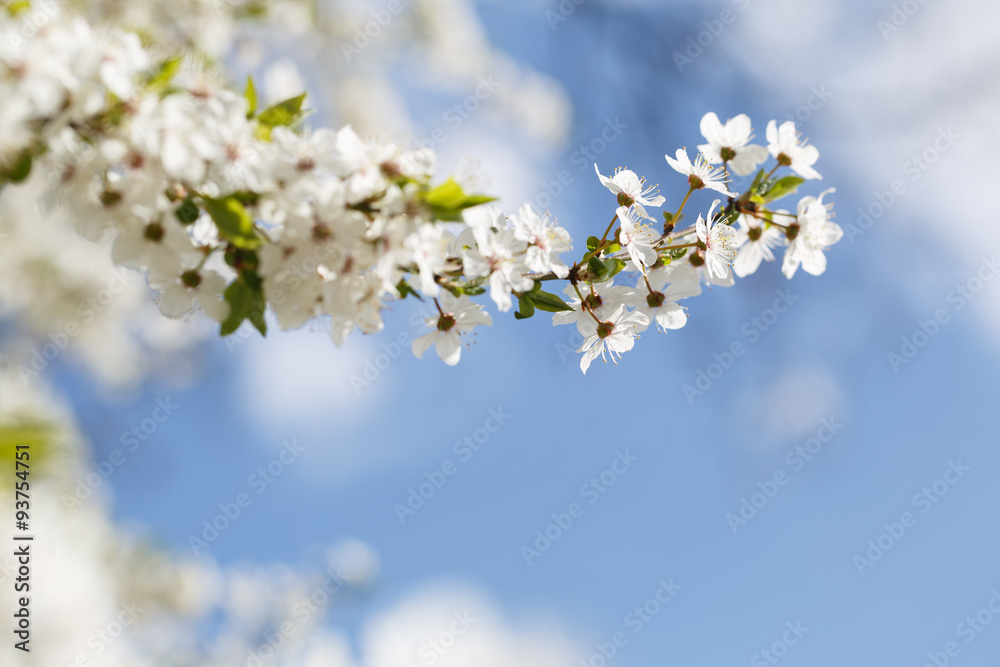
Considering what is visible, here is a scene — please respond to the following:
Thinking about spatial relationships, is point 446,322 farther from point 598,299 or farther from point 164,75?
point 164,75

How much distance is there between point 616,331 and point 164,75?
108 centimetres

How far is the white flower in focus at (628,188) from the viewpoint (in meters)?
1.46

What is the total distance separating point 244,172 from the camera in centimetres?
111

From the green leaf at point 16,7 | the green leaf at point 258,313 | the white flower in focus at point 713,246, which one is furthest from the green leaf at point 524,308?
the green leaf at point 16,7

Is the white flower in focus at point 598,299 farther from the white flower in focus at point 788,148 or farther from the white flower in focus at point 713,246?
the white flower in focus at point 788,148

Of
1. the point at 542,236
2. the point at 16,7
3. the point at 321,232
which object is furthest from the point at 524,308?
the point at 16,7

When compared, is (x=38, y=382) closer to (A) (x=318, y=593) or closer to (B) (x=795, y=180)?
(A) (x=318, y=593)

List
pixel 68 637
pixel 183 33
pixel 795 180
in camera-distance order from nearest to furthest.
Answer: pixel 795 180, pixel 68 637, pixel 183 33

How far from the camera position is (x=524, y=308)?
1.38m

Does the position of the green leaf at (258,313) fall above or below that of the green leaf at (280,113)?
below

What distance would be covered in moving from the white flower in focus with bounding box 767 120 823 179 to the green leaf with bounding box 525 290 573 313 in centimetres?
67

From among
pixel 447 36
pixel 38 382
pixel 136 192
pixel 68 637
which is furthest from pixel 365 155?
pixel 447 36

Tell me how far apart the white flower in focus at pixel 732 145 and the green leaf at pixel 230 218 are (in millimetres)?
1063

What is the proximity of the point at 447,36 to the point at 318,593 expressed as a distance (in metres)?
5.94
